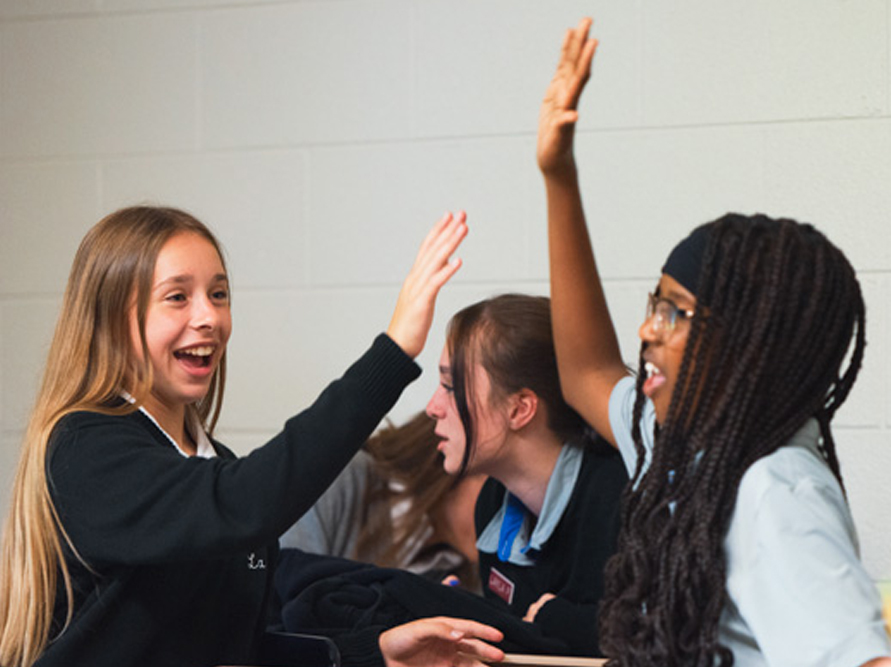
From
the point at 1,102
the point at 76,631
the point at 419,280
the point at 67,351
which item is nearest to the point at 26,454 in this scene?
the point at 67,351

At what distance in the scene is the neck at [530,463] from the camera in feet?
7.21

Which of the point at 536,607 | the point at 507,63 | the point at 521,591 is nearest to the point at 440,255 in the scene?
the point at 536,607

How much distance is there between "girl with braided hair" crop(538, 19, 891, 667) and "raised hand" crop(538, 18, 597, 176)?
10.5 inches

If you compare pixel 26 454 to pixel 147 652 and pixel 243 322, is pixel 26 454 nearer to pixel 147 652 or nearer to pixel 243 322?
pixel 147 652

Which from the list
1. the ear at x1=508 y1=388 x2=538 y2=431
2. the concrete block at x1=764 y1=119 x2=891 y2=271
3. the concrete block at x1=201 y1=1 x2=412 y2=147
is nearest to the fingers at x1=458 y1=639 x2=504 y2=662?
the ear at x1=508 y1=388 x2=538 y2=431

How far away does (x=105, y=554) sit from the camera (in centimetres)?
150

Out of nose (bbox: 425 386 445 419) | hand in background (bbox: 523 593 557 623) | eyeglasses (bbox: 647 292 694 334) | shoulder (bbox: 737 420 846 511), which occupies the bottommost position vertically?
hand in background (bbox: 523 593 557 623)

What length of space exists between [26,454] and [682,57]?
6.05 feet

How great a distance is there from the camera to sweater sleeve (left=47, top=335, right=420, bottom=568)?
1.43 metres

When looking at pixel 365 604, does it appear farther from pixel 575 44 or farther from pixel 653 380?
pixel 575 44

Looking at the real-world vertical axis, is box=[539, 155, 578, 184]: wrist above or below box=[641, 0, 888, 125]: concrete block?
below

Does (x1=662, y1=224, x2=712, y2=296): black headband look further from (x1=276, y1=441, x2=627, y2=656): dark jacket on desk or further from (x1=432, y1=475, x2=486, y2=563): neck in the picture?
(x1=432, y1=475, x2=486, y2=563): neck

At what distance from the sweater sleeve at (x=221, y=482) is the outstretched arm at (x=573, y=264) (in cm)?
30

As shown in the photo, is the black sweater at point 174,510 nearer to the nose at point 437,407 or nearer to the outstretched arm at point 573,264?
the outstretched arm at point 573,264
